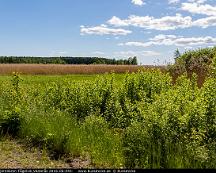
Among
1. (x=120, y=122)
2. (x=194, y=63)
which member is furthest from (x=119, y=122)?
(x=194, y=63)

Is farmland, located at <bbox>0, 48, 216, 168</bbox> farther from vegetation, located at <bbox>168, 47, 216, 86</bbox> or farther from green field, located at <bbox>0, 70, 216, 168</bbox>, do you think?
vegetation, located at <bbox>168, 47, 216, 86</bbox>

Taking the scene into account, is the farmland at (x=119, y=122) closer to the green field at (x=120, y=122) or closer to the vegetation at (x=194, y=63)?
the green field at (x=120, y=122)

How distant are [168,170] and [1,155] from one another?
12.2 feet

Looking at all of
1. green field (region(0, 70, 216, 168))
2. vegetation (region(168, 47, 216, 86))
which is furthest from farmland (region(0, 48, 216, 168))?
vegetation (region(168, 47, 216, 86))

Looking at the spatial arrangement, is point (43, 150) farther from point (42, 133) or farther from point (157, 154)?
point (157, 154)

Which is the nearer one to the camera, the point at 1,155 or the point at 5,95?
the point at 1,155

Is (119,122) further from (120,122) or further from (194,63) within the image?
(194,63)

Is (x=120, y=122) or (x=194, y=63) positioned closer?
(x=120, y=122)

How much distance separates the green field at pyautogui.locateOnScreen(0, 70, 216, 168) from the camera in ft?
24.5

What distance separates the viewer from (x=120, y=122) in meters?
10.5

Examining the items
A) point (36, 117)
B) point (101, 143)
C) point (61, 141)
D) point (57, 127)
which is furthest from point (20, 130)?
point (101, 143)

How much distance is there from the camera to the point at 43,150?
363 inches

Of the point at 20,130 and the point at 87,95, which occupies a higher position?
the point at 87,95

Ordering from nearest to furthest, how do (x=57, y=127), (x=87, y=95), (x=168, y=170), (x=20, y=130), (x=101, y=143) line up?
Answer: (x=168, y=170) → (x=101, y=143) → (x=57, y=127) → (x=20, y=130) → (x=87, y=95)
